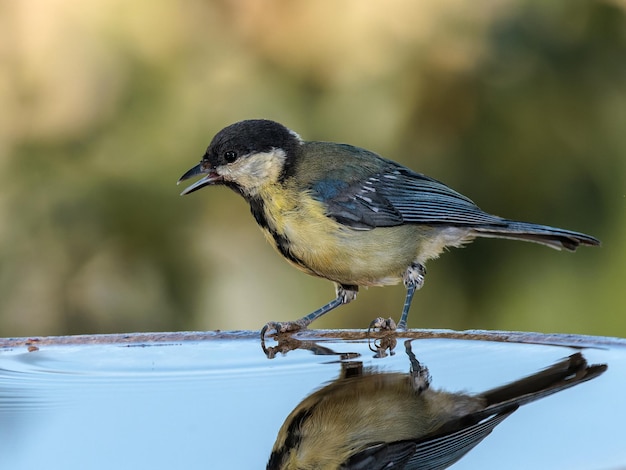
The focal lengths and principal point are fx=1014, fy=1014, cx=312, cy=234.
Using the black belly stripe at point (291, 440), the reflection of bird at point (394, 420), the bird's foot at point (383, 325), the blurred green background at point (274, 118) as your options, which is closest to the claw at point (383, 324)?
the bird's foot at point (383, 325)

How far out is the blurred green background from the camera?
359 centimetres

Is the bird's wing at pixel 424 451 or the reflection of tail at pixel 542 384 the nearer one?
the bird's wing at pixel 424 451

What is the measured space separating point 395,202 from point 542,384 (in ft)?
4.82

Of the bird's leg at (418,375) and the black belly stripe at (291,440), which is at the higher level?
the bird's leg at (418,375)

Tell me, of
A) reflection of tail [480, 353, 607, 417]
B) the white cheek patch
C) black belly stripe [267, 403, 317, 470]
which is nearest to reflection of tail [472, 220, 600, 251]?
the white cheek patch

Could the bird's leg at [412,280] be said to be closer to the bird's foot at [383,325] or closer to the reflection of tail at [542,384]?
the bird's foot at [383,325]

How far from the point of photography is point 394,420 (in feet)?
5.58

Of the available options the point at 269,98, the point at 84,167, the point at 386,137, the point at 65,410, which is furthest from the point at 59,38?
the point at 65,410

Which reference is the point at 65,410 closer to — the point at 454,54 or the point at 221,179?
the point at 221,179

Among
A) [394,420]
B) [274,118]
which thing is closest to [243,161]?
[274,118]

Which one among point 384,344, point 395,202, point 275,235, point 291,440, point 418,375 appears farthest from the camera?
point 395,202

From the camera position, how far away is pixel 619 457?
142 centimetres

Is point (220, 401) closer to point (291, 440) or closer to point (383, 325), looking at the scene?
point (291, 440)

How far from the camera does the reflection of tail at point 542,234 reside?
327 centimetres
